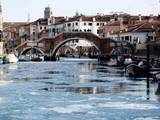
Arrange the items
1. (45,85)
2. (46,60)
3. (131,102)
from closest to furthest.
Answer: (131,102) → (45,85) → (46,60)

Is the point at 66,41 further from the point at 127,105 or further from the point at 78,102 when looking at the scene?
the point at 127,105

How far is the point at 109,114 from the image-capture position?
72.2 ft

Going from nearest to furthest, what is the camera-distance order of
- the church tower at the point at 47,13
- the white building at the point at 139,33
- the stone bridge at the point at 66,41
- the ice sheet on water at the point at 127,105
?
the ice sheet on water at the point at 127,105 → the white building at the point at 139,33 → the stone bridge at the point at 66,41 → the church tower at the point at 47,13

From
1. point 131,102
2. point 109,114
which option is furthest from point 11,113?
point 131,102

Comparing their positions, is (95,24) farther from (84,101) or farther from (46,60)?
(84,101)

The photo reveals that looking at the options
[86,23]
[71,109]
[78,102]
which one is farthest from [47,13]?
[71,109]

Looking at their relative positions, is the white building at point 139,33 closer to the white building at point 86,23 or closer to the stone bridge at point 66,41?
the stone bridge at point 66,41

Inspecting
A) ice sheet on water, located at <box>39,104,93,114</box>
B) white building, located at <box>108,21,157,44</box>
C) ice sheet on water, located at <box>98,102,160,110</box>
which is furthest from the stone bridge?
ice sheet on water, located at <box>39,104,93,114</box>

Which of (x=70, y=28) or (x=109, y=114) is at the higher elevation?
(x=70, y=28)

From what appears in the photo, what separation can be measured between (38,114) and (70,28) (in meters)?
101

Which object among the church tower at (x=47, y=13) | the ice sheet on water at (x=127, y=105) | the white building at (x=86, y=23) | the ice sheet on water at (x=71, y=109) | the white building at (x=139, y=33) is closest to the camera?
the ice sheet on water at (x=71, y=109)

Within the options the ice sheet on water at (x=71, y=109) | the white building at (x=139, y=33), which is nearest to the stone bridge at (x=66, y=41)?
the white building at (x=139, y=33)

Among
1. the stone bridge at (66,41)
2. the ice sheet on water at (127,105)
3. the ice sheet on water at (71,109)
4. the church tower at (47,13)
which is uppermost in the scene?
the church tower at (47,13)

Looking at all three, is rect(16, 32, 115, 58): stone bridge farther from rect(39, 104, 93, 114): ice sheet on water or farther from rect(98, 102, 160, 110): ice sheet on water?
rect(39, 104, 93, 114): ice sheet on water
